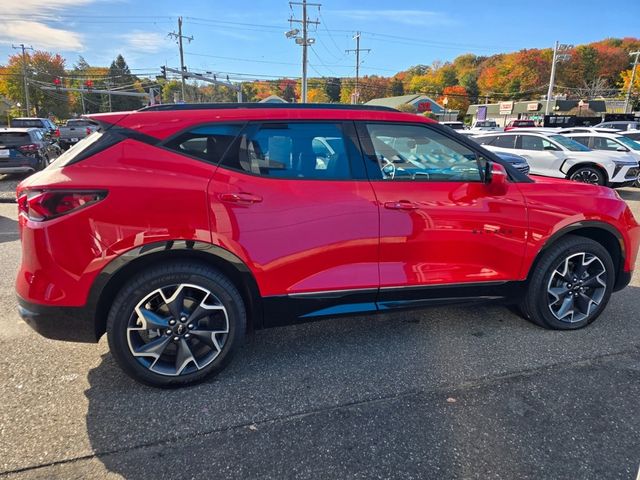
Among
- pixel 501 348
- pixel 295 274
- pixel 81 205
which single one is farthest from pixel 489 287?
pixel 81 205

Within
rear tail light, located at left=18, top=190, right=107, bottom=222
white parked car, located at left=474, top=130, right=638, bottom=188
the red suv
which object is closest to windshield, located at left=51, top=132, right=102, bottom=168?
the red suv

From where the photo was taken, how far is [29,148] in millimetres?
11648

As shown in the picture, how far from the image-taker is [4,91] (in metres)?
76.0

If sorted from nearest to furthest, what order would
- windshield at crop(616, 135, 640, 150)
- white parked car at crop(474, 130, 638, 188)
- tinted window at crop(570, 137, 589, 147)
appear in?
white parked car at crop(474, 130, 638, 188), windshield at crop(616, 135, 640, 150), tinted window at crop(570, 137, 589, 147)

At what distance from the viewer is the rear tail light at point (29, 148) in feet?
37.9

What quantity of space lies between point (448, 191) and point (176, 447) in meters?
2.36

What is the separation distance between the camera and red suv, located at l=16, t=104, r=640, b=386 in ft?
8.20

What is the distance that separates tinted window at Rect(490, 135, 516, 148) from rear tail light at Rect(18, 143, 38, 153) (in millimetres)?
13251

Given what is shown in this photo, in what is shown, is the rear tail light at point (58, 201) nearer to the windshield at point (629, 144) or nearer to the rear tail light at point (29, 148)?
the rear tail light at point (29, 148)

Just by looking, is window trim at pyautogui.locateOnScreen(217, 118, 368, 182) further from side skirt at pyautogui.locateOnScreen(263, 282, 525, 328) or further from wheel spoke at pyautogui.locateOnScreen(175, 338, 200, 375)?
A: wheel spoke at pyautogui.locateOnScreen(175, 338, 200, 375)

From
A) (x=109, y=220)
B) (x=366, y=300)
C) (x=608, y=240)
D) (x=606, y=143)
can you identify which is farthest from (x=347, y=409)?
(x=606, y=143)

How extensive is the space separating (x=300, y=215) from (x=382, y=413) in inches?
51.5

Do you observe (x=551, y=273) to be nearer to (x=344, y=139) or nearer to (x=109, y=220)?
(x=344, y=139)

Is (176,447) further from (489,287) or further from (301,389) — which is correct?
(489,287)
